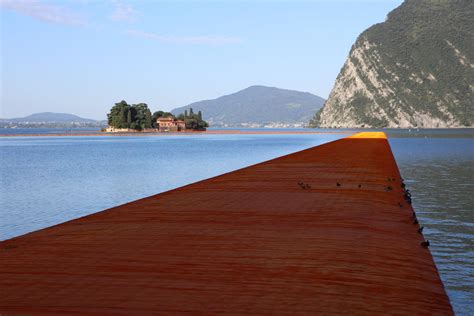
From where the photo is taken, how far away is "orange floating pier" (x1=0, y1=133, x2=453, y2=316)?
19.4 feet

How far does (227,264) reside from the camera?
7.59 m

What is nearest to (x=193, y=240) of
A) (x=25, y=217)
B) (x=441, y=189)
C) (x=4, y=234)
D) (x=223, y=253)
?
(x=223, y=253)

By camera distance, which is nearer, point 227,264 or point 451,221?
point 227,264

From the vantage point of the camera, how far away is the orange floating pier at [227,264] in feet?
19.4

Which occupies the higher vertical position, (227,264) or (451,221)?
(227,264)

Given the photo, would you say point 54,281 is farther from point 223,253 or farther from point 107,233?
point 107,233

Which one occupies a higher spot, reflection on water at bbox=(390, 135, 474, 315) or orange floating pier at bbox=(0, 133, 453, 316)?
orange floating pier at bbox=(0, 133, 453, 316)

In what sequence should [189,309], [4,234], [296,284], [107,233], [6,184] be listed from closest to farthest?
1. [189,309]
2. [296,284]
3. [107,233]
4. [4,234]
5. [6,184]

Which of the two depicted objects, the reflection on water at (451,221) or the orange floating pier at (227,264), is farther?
the reflection on water at (451,221)

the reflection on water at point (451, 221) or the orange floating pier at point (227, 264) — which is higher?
the orange floating pier at point (227, 264)

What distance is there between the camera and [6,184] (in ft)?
120

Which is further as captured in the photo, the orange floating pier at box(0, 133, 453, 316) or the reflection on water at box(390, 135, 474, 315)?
the reflection on water at box(390, 135, 474, 315)

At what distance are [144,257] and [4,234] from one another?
1117cm

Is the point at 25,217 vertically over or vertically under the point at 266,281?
under
